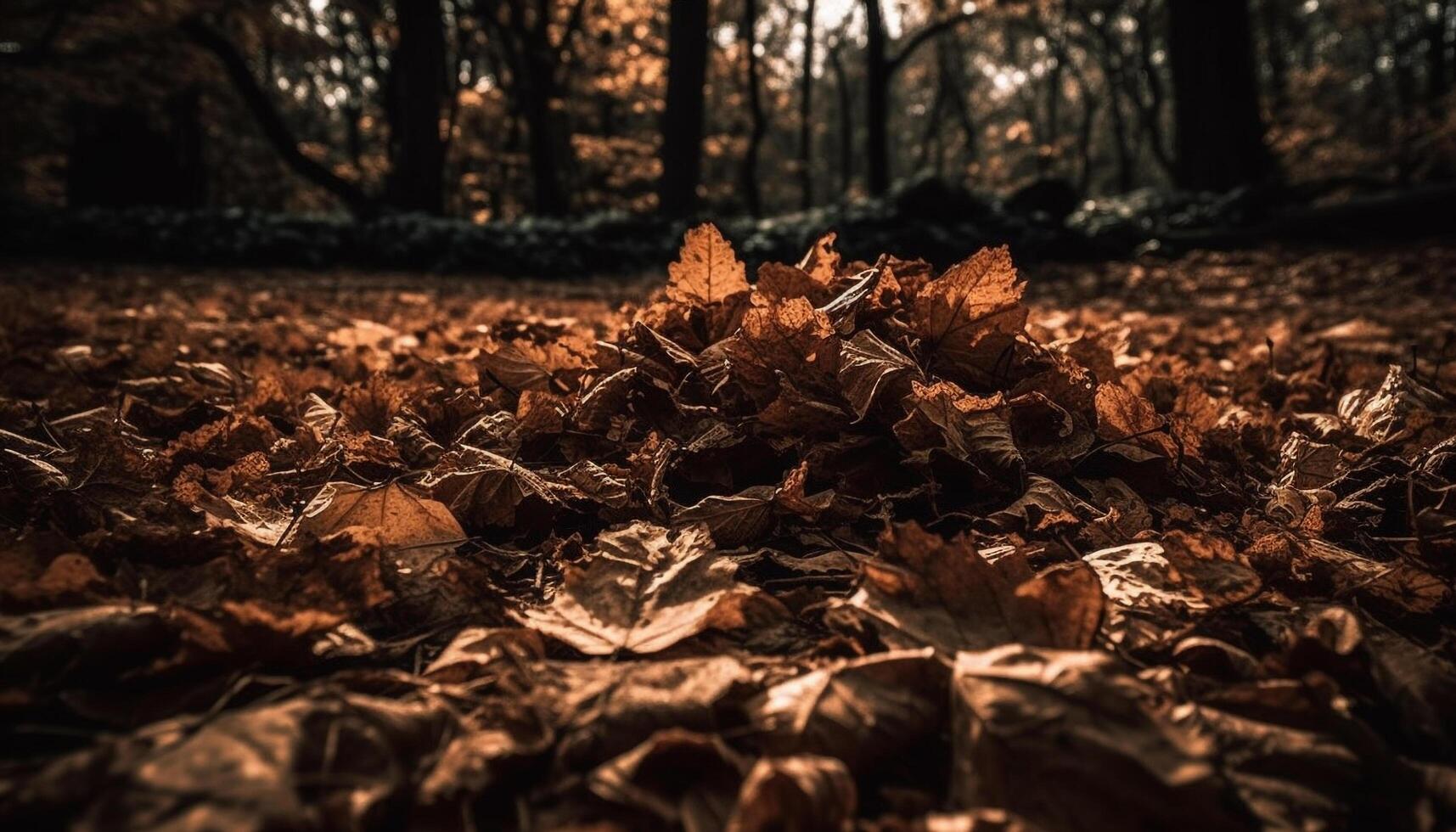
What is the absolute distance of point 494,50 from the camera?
69.1 ft

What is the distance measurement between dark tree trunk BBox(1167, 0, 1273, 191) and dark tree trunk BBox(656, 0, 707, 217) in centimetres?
597

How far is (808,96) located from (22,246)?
18.1m

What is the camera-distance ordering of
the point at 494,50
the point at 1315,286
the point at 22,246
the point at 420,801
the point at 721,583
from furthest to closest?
the point at 494,50 < the point at 22,246 < the point at 1315,286 < the point at 721,583 < the point at 420,801

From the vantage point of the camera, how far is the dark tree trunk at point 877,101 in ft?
48.9

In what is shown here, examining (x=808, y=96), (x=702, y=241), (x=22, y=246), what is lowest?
(x=702, y=241)

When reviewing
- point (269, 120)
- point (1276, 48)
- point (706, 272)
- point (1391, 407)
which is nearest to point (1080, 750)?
point (706, 272)

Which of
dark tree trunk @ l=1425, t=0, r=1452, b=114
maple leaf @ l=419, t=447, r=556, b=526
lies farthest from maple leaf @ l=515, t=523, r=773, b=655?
dark tree trunk @ l=1425, t=0, r=1452, b=114

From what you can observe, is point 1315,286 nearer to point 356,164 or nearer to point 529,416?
point 529,416

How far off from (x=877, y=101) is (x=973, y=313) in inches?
602

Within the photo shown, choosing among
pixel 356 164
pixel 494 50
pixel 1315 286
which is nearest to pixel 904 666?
pixel 1315 286

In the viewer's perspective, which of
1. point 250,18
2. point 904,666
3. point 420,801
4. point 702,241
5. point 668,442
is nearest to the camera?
point 420,801

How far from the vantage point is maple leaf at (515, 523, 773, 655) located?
2.72 ft

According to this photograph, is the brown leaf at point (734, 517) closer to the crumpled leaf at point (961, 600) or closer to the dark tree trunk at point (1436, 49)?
the crumpled leaf at point (961, 600)

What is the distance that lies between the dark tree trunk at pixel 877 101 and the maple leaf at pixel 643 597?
14357 mm
